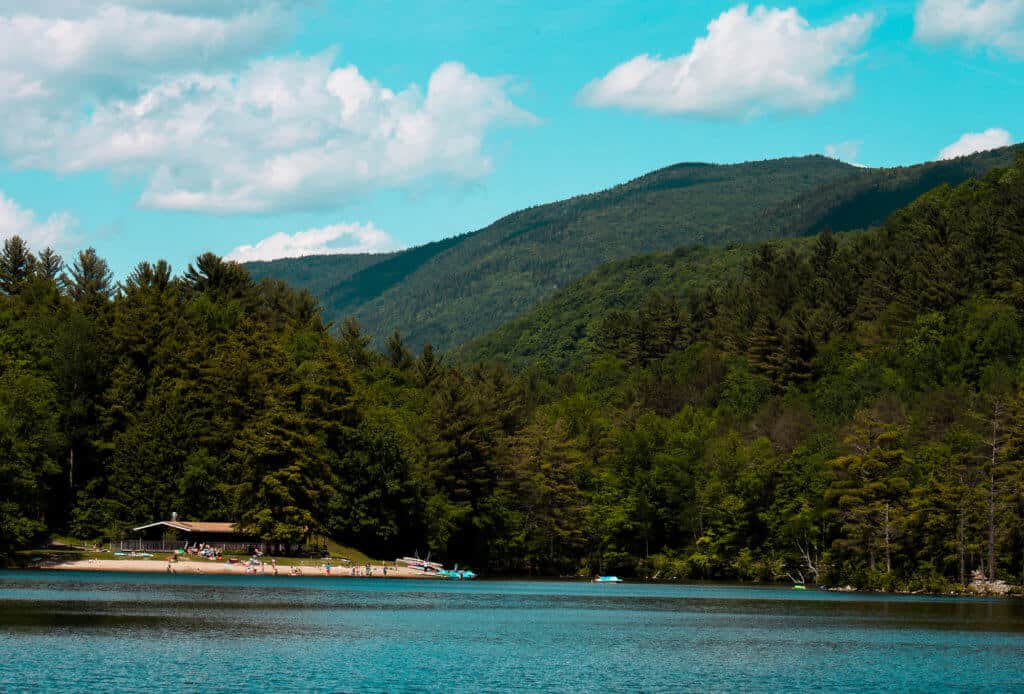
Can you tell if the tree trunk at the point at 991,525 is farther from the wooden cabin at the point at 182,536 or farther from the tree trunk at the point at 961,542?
the wooden cabin at the point at 182,536

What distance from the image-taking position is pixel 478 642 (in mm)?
62375

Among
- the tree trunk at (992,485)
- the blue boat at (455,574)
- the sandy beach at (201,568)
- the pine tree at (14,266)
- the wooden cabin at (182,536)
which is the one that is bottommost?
the blue boat at (455,574)

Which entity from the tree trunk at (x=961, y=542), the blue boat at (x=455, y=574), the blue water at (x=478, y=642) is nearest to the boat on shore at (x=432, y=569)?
the blue boat at (x=455, y=574)

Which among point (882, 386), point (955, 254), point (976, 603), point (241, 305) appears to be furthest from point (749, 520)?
point (241, 305)

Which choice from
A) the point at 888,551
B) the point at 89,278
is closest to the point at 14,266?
the point at 89,278

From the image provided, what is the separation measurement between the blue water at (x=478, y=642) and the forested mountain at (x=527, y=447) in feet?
45.0

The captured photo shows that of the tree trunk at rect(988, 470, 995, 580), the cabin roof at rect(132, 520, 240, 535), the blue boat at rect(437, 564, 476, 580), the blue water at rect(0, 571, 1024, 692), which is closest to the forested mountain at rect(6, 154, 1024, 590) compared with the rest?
the tree trunk at rect(988, 470, 995, 580)

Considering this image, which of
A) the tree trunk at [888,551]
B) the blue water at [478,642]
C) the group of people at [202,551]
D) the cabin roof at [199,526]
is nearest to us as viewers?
the blue water at [478,642]

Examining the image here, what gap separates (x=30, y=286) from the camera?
→ 515 ft

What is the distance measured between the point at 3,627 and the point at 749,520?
92.5 metres

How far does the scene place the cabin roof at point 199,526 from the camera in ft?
401

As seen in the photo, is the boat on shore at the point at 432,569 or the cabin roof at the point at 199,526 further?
the boat on shore at the point at 432,569

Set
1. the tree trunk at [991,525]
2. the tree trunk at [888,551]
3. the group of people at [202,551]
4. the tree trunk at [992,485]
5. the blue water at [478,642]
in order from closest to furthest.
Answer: the blue water at [478,642], the tree trunk at [991,525], the tree trunk at [992,485], the tree trunk at [888,551], the group of people at [202,551]

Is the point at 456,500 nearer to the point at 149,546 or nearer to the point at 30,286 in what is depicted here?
the point at 149,546
